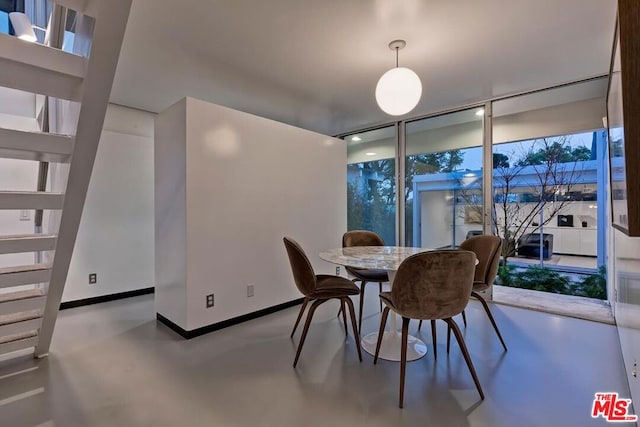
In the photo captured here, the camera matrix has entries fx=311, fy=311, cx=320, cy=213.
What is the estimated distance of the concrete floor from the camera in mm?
1686

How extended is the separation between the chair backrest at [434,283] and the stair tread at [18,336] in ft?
8.67

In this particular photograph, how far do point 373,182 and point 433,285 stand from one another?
3340mm

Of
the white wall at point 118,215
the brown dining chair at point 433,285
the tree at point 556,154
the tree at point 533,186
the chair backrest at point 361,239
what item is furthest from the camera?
the tree at point 533,186

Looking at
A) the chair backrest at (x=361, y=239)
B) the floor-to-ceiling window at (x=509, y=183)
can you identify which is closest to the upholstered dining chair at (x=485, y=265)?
the chair backrest at (x=361, y=239)

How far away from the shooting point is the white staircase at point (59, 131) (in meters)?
1.12

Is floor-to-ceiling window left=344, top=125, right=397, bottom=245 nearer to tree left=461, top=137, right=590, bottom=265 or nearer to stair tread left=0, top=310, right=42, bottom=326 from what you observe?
tree left=461, top=137, right=590, bottom=265

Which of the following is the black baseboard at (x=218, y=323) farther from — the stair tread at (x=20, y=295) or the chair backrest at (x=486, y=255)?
the chair backrest at (x=486, y=255)

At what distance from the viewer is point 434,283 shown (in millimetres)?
1792

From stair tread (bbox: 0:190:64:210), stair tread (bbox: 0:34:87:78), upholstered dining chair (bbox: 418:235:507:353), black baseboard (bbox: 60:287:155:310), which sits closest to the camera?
stair tread (bbox: 0:34:87:78)

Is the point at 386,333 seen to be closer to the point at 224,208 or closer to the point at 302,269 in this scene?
the point at 302,269

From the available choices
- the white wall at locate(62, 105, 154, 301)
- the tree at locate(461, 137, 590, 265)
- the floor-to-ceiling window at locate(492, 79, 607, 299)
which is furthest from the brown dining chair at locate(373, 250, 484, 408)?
the white wall at locate(62, 105, 154, 301)

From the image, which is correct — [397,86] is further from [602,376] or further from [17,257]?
[17,257]

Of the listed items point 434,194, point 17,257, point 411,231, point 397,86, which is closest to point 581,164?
point 434,194
